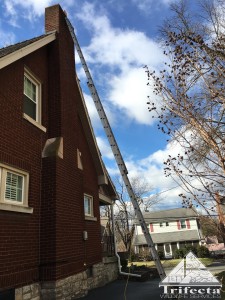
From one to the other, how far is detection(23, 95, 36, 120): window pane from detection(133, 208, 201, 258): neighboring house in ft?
128

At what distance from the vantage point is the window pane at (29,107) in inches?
346

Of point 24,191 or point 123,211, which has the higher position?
point 123,211

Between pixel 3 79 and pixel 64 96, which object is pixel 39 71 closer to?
pixel 64 96

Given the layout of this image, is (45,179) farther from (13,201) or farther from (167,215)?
(167,215)

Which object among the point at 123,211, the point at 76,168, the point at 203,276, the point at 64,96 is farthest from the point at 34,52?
the point at 123,211

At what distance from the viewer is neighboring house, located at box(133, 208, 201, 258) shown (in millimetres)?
45938

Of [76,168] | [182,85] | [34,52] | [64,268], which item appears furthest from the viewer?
[76,168]

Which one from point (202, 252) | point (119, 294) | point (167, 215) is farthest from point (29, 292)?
point (167, 215)

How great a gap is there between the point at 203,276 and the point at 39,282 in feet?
19.6

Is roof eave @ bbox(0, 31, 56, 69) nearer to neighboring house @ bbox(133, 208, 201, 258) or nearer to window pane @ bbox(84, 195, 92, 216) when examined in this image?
window pane @ bbox(84, 195, 92, 216)

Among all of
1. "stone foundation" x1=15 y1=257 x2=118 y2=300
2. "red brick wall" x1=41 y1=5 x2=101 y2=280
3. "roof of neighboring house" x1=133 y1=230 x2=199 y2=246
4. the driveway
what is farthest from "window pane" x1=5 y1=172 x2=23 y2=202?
"roof of neighboring house" x1=133 y1=230 x2=199 y2=246

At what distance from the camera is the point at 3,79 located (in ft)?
25.3

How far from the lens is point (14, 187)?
7582 millimetres

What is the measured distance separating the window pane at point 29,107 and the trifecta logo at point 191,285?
593 cm
